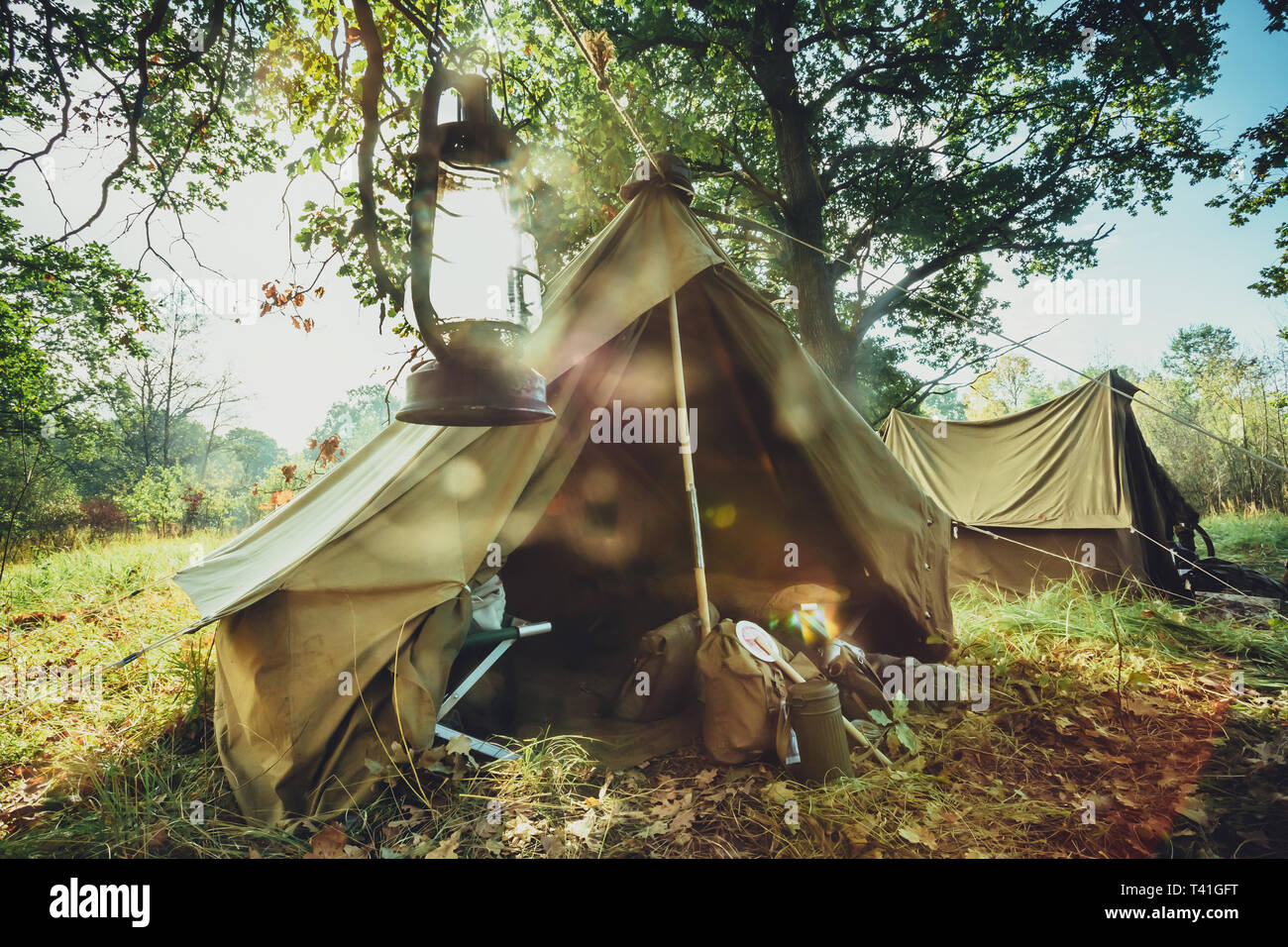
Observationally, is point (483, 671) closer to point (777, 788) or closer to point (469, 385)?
point (777, 788)

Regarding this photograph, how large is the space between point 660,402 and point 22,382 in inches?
556

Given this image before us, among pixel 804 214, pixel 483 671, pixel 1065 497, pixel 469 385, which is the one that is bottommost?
pixel 483 671

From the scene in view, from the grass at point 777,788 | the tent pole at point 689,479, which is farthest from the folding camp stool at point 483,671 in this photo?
the tent pole at point 689,479

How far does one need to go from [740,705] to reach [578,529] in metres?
2.41

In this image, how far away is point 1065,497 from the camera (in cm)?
618

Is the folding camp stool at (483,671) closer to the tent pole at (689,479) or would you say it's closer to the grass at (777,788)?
the grass at (777,788)

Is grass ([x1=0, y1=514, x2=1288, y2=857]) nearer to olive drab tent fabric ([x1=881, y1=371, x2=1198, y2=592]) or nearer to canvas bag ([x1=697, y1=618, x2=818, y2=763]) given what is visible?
canvas bag ([x1=697, y1=618, x2=818, y2=763])

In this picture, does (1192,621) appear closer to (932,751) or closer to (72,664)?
(932,751)

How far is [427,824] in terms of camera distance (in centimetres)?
225

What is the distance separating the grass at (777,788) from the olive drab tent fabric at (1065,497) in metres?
2.23

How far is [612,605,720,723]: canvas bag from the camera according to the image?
10.4 ft

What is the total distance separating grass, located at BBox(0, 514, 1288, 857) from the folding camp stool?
0.11 metres

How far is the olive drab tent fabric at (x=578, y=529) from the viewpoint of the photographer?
236 centimetres

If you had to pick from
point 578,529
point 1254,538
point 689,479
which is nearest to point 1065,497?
point 689,479
